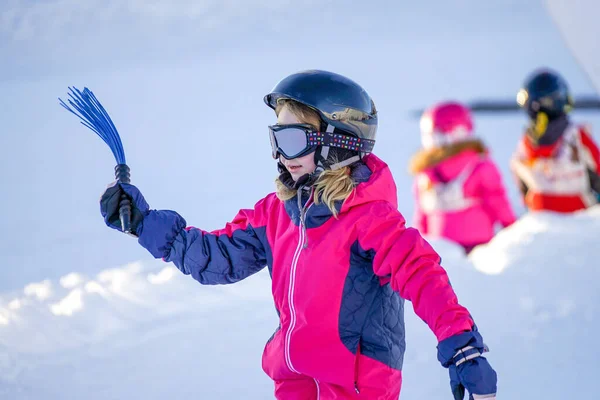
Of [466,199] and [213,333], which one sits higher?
[466,199]

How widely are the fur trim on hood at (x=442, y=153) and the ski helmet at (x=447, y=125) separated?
4.7 inches

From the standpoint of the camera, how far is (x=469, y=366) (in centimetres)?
214

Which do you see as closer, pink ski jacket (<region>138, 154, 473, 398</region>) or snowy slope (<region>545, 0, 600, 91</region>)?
pink ski jacket (<region>138, 154, 473, 398</region>)

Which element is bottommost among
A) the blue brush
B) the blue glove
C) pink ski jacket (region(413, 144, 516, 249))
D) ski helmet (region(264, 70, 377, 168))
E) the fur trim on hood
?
the blue glove

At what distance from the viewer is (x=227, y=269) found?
8.92ft

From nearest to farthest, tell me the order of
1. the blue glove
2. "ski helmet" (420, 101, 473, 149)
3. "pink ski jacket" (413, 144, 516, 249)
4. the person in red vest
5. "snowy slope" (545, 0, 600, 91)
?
the blue glove < "snowy slope" (545, 0, 600, 91) < the person in red vest < "pink ski jacket" (413, 144, 516, 249) < "ski helmet" (420, 101, 473, 149)

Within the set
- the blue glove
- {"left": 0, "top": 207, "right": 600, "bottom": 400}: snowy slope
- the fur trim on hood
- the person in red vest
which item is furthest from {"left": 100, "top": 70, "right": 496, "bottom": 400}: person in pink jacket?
the fur trim on hood

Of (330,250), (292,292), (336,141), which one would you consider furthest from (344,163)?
(292,292)

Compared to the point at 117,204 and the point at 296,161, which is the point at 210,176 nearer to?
the point at 117,204

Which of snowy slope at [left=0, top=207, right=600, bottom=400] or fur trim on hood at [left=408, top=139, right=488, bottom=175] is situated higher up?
fur trim on hood at [left=408, top=139, right=488, bottom=175]

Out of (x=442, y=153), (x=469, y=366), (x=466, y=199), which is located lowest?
(x=469, y=366)

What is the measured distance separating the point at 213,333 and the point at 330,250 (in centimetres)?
165

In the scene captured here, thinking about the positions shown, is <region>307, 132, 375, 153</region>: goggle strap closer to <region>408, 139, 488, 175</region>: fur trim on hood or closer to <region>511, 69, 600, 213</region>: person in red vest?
<region>511, 69, 600, 213</region>: person in red vest

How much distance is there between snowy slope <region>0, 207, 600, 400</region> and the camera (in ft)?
11.4
